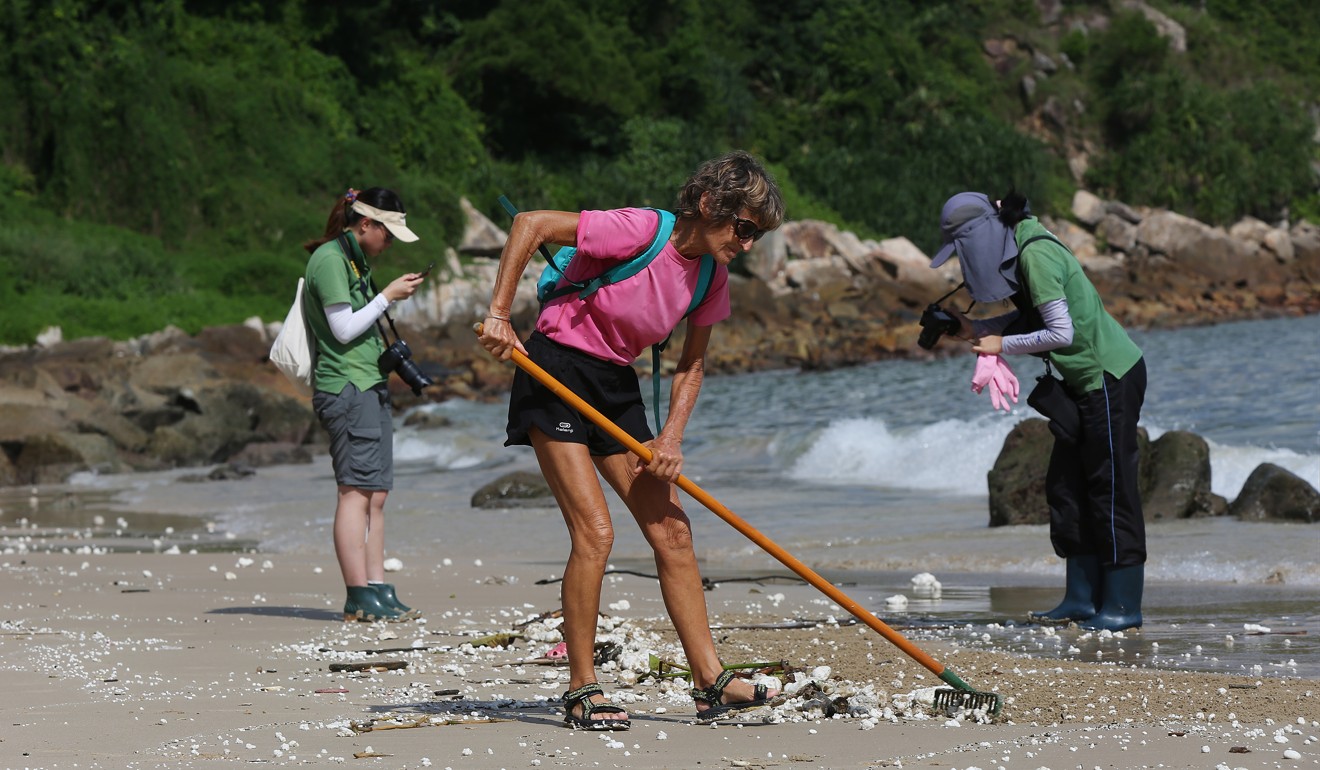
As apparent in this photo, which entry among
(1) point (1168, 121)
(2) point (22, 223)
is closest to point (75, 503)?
(2) point (22, 223)

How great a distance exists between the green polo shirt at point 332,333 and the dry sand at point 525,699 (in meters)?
1.04

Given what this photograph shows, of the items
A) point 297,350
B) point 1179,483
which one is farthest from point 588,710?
point 1179,483

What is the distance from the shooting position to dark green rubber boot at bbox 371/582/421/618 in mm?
7066

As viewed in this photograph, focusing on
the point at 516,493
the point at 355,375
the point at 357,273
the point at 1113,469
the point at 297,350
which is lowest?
the point at 516,493

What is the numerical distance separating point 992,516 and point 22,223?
24746 mm

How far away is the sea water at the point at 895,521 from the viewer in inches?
263

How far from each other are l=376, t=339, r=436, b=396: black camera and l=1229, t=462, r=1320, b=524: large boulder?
16.6ft

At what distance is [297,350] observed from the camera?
7.07m

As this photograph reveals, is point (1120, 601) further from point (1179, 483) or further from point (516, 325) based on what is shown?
point (516, 325)

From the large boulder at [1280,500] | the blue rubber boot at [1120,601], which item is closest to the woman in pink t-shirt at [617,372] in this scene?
the blue rubber boot at [1120,601]

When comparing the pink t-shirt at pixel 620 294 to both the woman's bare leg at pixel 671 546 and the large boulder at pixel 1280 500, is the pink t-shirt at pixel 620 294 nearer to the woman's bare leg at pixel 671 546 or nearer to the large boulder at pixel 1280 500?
the woman's bare leg at pixel 671 546

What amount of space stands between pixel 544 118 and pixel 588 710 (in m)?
40.5

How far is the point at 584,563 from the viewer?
4.71 meters

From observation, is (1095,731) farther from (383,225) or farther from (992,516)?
(992,516)
